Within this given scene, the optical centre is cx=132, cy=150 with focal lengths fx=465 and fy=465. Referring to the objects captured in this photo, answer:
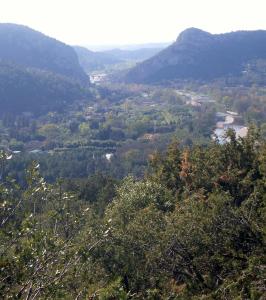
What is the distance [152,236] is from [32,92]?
544ft

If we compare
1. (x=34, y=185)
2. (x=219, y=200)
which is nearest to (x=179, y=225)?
(x=219, y=200)

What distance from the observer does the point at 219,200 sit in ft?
62.4

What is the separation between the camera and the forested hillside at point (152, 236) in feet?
26.6

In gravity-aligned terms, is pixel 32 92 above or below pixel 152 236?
below

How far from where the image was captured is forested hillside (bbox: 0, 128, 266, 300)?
8102 mm

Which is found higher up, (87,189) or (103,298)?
(103,298)

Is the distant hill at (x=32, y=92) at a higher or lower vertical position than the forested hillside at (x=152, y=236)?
lower

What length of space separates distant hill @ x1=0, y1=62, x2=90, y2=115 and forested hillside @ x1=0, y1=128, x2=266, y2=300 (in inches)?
5621

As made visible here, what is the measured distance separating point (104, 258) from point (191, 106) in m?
138

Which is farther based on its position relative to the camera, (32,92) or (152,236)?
(32,92)

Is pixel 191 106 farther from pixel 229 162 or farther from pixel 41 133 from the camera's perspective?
pixel 229 162

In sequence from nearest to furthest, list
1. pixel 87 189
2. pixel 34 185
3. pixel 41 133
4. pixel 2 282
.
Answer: pixel 2 282 → pixel 34 185 → pixel 87 189 → pixel 41 133

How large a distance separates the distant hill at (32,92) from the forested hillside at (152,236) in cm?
14276

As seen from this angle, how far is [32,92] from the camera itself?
17725 centimetres
